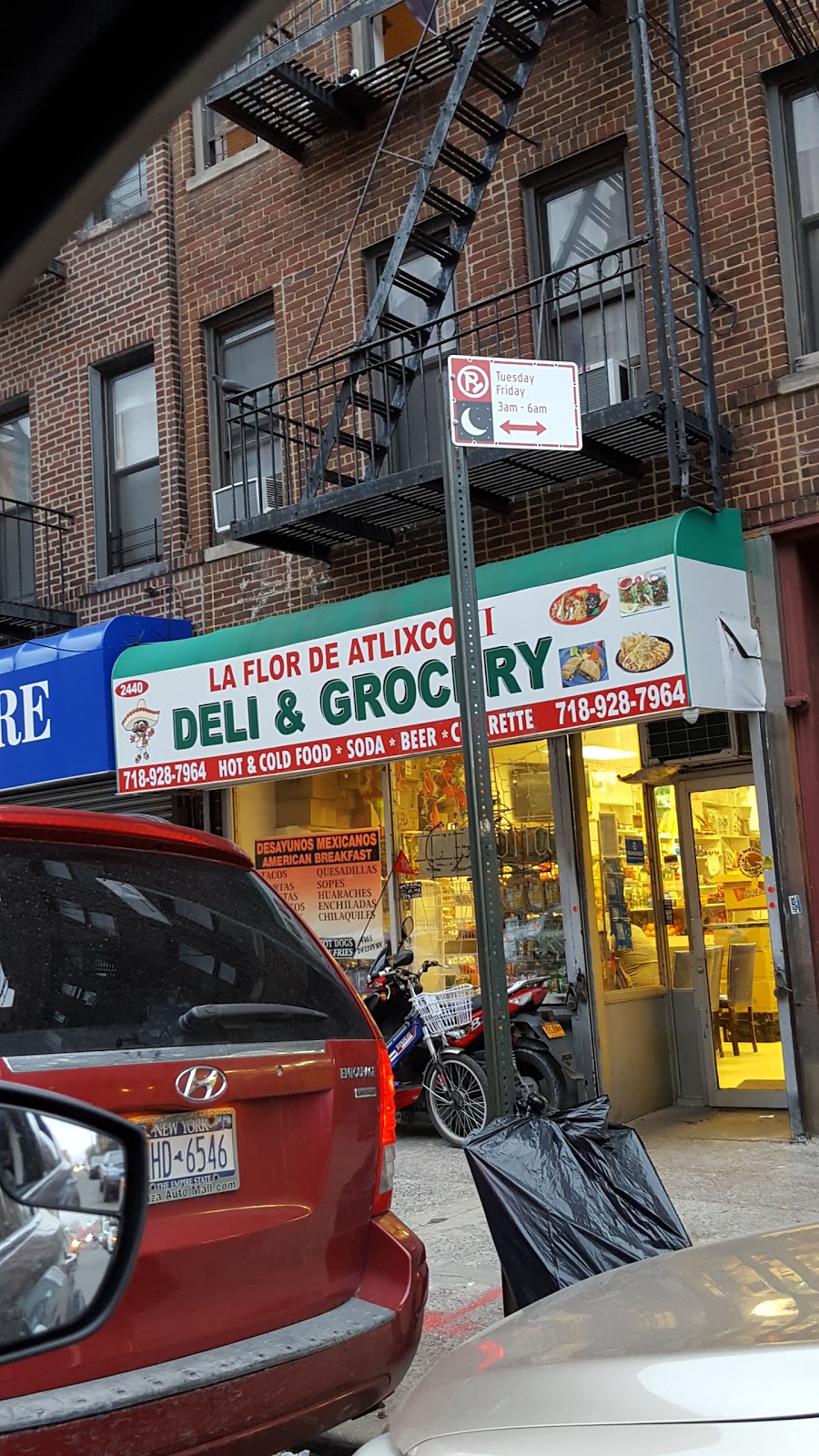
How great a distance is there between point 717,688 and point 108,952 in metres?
6.00

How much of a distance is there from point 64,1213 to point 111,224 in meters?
14.1

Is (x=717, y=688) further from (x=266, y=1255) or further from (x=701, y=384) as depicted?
(x=266, y=1255)

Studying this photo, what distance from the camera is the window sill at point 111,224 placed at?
1378cm

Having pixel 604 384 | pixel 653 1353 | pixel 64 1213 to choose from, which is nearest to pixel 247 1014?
pixel 653 1353

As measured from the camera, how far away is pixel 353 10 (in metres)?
10.5

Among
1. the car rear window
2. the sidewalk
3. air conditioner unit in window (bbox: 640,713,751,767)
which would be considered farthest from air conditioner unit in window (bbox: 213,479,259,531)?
the car rear window

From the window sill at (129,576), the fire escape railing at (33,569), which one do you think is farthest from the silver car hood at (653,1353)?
the fire escape railing at (33,569)

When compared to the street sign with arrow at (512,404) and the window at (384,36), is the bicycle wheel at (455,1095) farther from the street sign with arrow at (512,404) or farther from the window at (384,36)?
the window at (384,36)

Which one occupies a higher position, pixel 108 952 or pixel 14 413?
pixel 14 413

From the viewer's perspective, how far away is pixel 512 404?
189 inches

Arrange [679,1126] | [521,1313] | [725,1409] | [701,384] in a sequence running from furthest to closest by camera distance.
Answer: [679,1126]
[701,384]
[521,1313]
[725,1409]

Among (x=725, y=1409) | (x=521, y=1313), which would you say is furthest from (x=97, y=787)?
(x=725, y=1409)

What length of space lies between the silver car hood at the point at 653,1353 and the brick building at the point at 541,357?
6175 mm

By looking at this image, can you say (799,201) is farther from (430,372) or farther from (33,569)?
(33,569)
